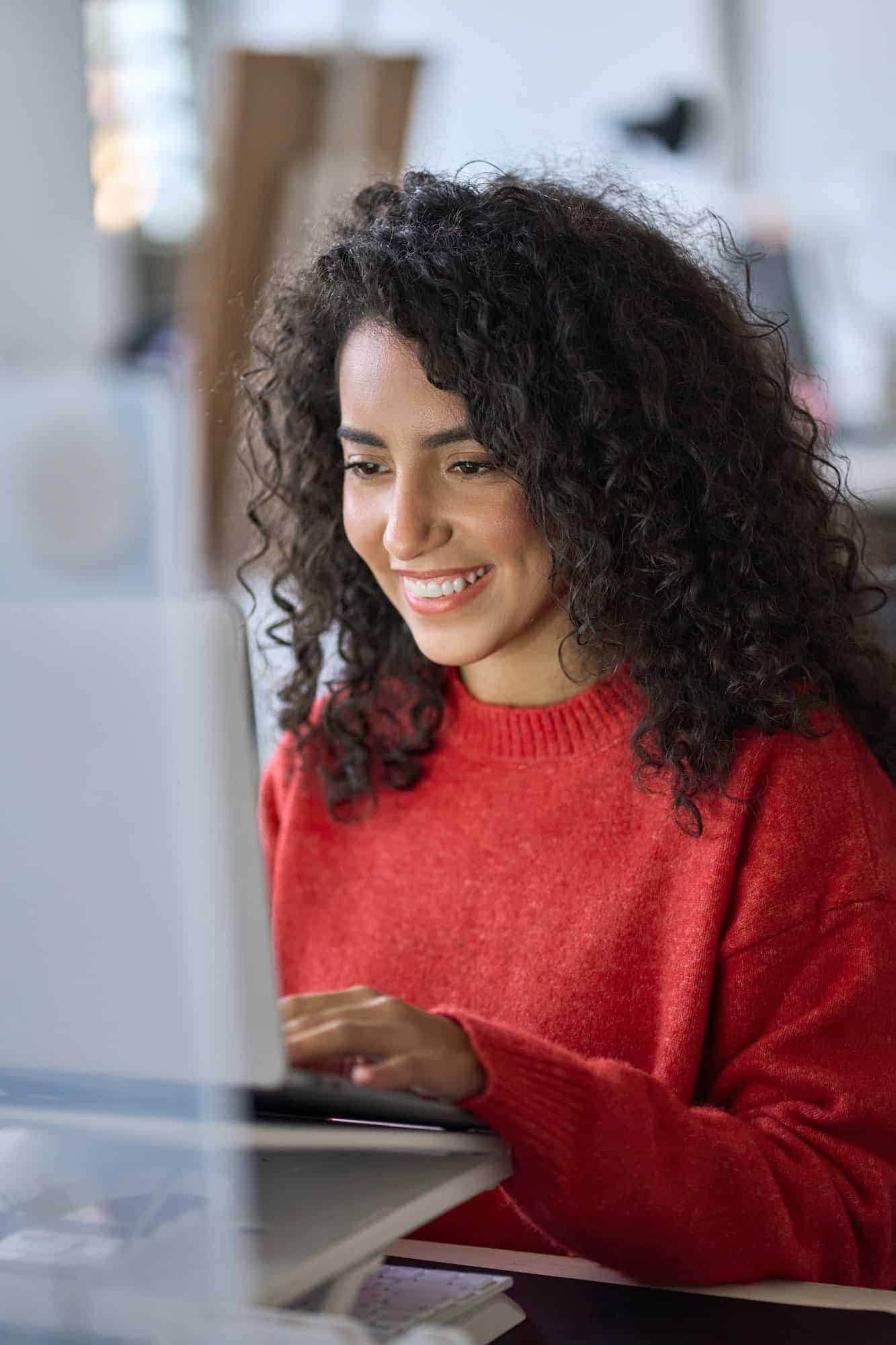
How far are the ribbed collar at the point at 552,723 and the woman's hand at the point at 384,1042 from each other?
387mm

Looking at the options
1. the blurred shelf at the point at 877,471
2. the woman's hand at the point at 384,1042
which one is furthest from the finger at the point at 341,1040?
the blurred shelf at the point at 877,471

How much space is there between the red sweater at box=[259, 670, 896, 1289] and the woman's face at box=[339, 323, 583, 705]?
82 millimetres

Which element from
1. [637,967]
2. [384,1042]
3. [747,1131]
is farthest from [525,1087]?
[637,967]

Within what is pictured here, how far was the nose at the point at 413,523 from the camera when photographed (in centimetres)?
102

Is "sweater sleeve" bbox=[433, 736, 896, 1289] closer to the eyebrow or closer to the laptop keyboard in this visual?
the laptop keyboard

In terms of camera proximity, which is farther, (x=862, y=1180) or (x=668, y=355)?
(x=668, y=355)

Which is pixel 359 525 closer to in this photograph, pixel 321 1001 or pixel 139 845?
pixel 321 1001

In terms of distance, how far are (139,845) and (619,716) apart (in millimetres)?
597

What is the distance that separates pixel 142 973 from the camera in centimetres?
54

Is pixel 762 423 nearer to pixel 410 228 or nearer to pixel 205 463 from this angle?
pixel 410 228

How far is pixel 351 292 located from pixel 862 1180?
0.66 meters

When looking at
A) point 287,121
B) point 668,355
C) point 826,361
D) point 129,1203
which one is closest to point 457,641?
point 668,355

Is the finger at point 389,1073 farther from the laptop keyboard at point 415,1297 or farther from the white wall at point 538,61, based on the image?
the white wall at point 538,61

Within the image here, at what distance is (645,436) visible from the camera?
101 centimetres
